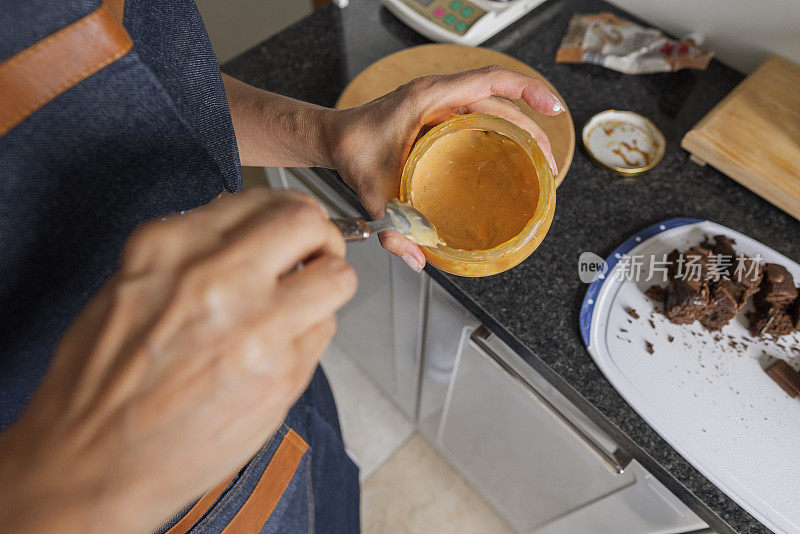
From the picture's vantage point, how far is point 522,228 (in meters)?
0.59

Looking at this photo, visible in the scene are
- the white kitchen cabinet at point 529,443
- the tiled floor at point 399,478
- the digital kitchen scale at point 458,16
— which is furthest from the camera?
the tiled floor at point 399,478

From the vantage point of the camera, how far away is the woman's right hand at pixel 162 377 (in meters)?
0.30

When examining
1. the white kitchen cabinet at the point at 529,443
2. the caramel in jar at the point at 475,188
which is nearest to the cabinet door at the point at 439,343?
the white kitchen cabinet at the point at 529,443

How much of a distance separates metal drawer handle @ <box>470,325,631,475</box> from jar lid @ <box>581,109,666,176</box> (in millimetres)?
398

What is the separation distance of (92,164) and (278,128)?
328 millimetres

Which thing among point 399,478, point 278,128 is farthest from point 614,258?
point 399,478

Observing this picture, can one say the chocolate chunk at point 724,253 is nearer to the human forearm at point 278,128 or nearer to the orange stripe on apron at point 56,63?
the human forearm at point 278,128

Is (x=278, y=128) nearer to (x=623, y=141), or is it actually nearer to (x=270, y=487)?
(x=270, y=487)

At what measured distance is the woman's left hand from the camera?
0.63 meters

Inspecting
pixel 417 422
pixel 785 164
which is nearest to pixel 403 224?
pixel 785 164

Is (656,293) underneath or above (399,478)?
above

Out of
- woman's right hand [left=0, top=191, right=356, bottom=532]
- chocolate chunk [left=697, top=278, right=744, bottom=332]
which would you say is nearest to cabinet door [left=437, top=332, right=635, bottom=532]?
chocolate chunk [left=697, top=278, right=744, bottom=332]

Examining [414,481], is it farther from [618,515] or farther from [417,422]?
[618,515]

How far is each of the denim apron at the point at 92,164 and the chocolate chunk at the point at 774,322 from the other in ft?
2.59
